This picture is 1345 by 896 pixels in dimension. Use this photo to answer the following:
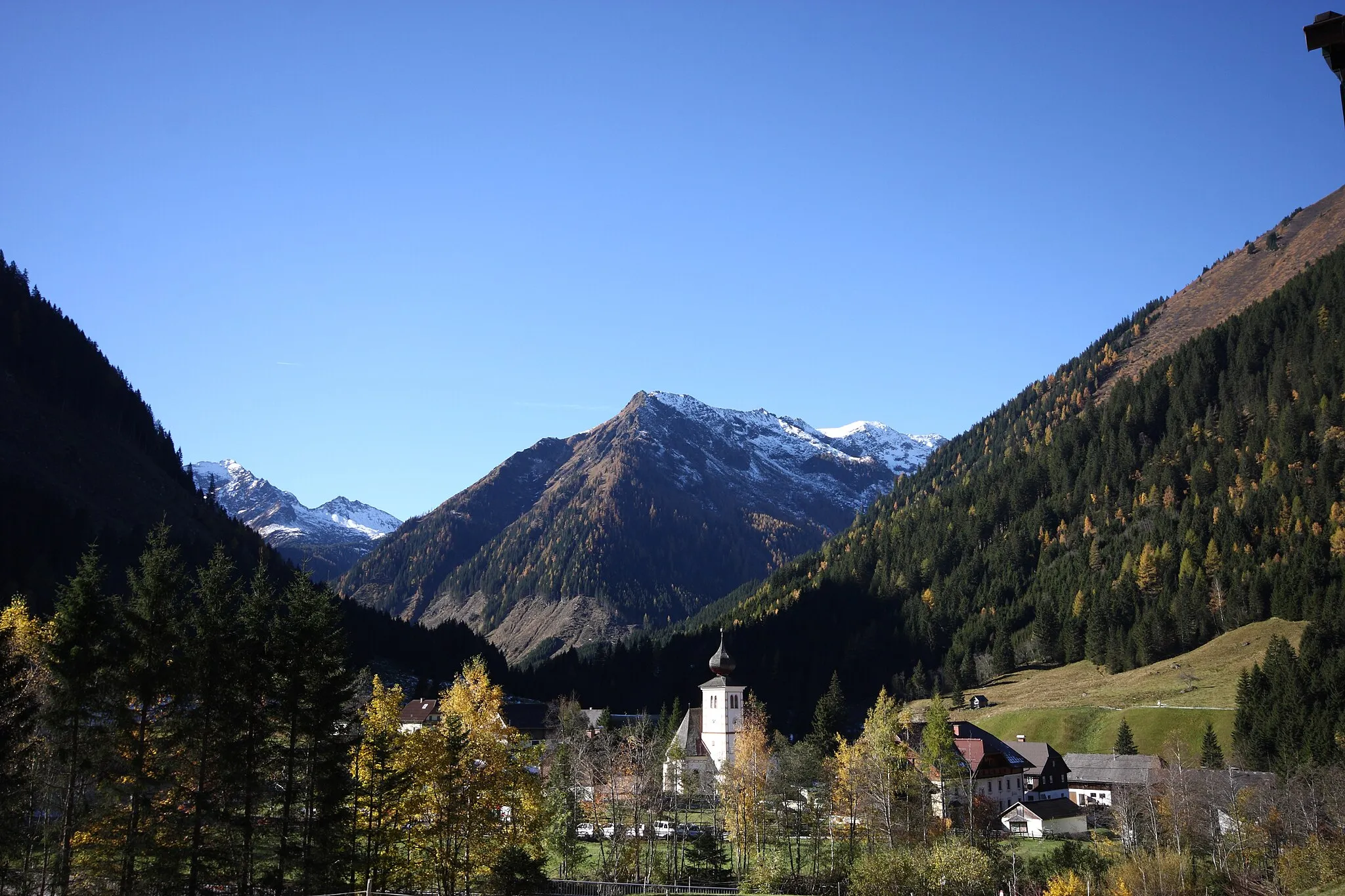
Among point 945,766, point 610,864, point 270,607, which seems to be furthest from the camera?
point 945,766

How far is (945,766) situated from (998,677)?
10297cm

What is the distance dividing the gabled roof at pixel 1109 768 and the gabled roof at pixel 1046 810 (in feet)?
20.6

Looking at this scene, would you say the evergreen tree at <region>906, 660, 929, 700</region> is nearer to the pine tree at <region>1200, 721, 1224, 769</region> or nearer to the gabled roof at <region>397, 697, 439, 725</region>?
the pine tree at <region>1200, 721, 1224, 769</region>

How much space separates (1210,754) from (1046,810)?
61.5 ft

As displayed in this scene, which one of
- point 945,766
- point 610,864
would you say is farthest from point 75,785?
point 945,766

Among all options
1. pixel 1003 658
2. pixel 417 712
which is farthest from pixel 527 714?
pixel 1003 658

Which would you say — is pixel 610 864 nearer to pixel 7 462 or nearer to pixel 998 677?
pixel 998 677

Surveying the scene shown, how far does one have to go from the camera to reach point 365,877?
4722 cm

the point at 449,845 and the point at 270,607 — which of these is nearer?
the point at 270,607

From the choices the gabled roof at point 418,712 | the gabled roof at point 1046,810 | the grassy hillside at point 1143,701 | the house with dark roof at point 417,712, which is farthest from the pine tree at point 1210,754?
the gabled roof at point 418,712

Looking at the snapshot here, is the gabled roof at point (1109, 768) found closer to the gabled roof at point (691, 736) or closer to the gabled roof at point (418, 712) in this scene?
the gabled roof at point (691, 736)

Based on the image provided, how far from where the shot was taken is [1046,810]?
105000mm

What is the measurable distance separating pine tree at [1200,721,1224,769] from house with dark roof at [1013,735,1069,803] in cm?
1541

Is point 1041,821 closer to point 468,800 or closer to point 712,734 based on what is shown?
point 712,734
